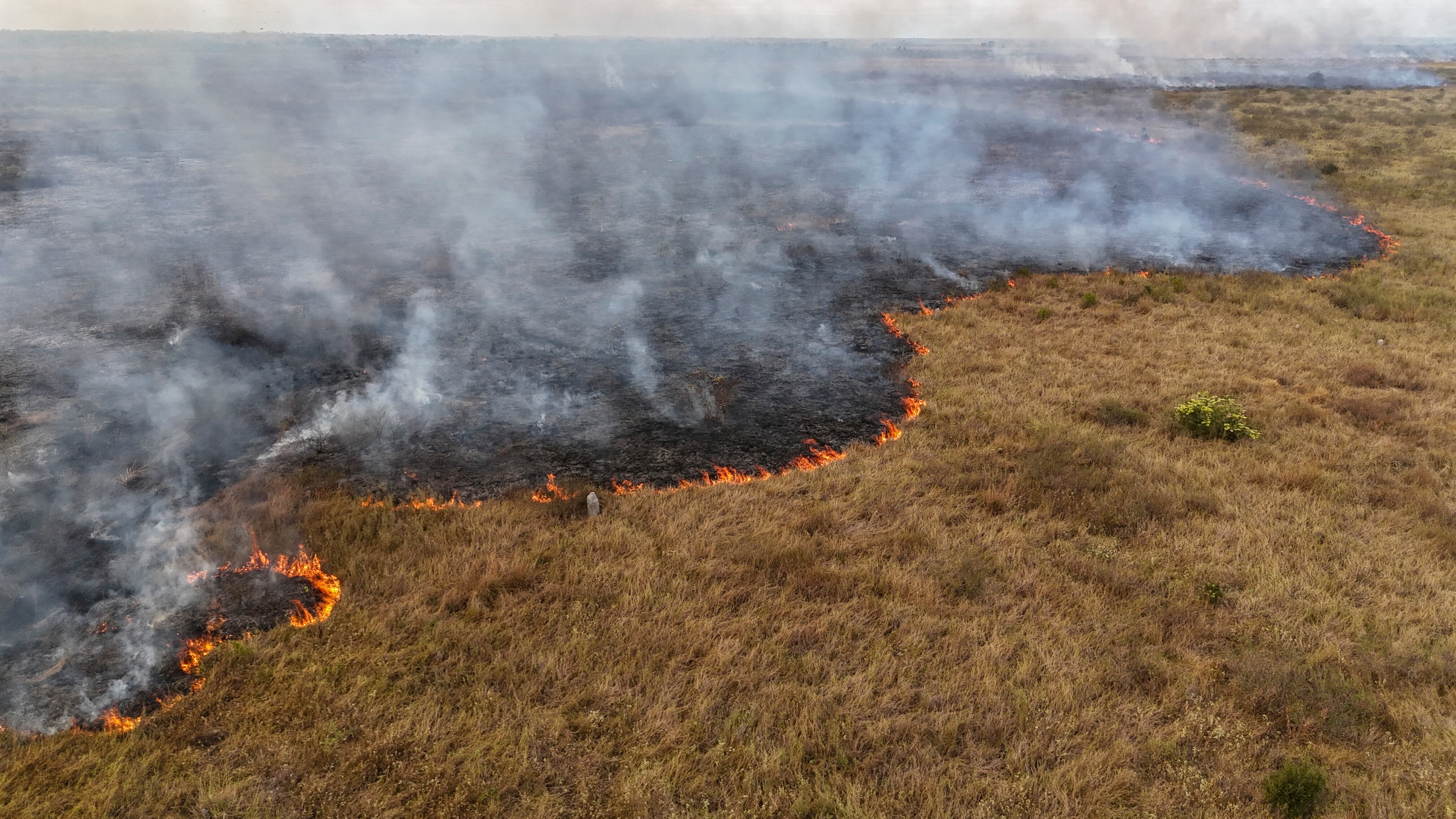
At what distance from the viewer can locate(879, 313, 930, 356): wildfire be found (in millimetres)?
14508

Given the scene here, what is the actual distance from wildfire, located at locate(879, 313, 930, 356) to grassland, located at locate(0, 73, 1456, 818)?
2470 millimetres

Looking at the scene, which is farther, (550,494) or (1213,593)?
(550,494)

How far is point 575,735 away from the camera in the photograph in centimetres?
607

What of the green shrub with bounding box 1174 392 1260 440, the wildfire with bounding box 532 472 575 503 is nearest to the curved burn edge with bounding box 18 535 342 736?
the wildfire with bounding box 532 472 575 503

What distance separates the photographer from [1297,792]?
17.7ft

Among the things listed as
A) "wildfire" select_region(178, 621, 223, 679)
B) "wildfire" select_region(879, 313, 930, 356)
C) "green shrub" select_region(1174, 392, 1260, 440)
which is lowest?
"wildfire" select_region(178, 621, 223, 679)

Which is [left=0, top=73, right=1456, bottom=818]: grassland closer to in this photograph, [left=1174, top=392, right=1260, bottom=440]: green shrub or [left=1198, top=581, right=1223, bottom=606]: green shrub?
[left=1198, top=581, right=1223, bottom=606]: green shrub

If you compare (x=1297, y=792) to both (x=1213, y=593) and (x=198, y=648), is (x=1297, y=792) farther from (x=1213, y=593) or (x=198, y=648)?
(x=198, y=648)

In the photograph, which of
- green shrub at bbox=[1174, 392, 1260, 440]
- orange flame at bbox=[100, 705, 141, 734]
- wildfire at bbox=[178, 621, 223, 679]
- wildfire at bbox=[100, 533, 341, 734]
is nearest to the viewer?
orange flame at bbox=[100, 705, 141, 734]

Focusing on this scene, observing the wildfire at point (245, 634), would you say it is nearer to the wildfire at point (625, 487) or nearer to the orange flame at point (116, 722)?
the orange flame at point (116, 722)

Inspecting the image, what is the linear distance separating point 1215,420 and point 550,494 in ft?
35.3

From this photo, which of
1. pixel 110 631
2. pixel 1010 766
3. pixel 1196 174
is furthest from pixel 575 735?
pixel 1196 174

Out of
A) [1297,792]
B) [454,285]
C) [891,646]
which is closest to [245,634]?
[891,646]

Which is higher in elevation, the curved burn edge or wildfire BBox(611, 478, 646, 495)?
wildfire BBox(611, 478, 646, 495)
